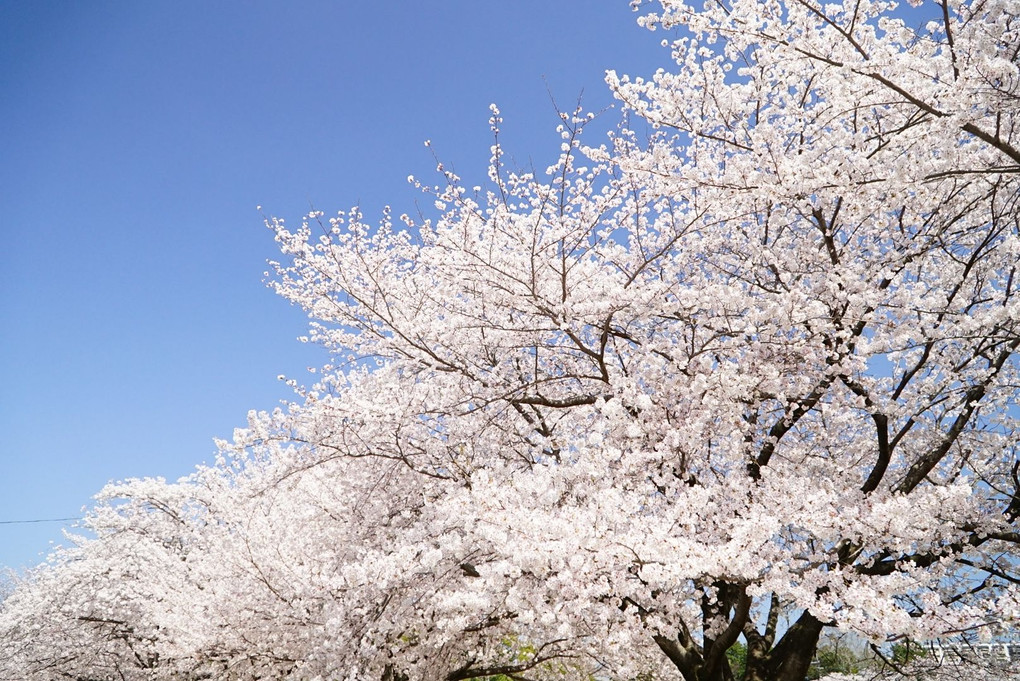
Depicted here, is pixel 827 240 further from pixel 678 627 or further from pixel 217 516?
pixel 217 516

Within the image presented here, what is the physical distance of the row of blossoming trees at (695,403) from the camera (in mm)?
4984

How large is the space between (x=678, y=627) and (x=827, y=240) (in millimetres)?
4422

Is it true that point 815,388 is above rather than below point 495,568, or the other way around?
above

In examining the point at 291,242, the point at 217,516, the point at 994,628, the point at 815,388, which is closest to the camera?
the point at 994,628

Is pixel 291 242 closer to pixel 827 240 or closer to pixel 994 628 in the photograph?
pixel 827 240

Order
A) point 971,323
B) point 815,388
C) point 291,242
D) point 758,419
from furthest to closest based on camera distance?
point 291,242, point 758,419, point 815,388, point 971,323

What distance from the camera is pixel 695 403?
6.49 metres

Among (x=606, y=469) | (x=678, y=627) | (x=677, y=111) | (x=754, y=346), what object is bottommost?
(x=678, y=627)

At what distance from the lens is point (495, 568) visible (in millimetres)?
5098

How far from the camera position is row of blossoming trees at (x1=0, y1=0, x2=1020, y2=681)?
4984 millimetres

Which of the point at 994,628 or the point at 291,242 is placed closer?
the point at 994,628

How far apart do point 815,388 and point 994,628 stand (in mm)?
2659

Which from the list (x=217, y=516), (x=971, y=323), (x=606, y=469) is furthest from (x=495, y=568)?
(x=217, y=516)

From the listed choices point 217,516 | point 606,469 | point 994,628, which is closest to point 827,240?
point 606,469
